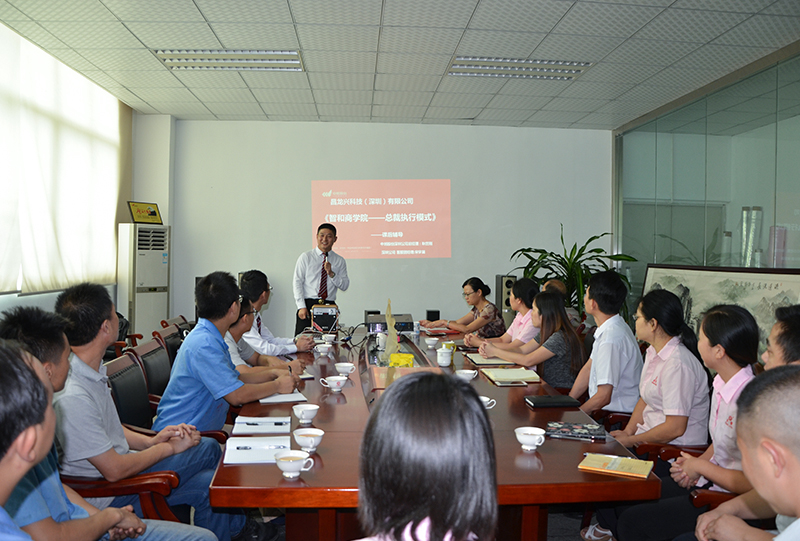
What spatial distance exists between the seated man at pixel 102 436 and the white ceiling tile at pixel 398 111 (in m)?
4.76

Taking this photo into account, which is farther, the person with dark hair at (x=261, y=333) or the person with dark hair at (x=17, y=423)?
the person with dark hair at (x=261, y=333)

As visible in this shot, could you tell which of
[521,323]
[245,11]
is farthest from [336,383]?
[245,11]

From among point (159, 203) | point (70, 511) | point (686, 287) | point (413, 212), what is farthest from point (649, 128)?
point (70, 511)

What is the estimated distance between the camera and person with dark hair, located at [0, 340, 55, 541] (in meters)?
0.98

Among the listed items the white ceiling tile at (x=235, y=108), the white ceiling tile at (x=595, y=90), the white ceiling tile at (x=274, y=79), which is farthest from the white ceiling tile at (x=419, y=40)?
the white ceiling tile at (x=235, y=108)

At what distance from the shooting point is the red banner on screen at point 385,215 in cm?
695

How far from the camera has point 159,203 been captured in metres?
6.70

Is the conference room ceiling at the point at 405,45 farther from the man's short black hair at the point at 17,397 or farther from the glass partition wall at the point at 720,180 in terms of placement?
the man's short black hair at the point at 17,397

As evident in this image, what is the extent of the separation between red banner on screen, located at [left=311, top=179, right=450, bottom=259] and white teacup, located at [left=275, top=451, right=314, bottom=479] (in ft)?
17.7

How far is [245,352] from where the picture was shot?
3.42m

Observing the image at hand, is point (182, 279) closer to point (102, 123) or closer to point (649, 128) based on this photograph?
point (102, 123)

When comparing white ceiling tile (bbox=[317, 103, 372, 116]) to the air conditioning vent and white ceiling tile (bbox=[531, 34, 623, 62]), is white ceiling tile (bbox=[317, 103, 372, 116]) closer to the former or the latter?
white ceiling tile (bbox=[531, 34, 623, 62])

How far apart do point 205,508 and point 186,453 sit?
0.75 feet

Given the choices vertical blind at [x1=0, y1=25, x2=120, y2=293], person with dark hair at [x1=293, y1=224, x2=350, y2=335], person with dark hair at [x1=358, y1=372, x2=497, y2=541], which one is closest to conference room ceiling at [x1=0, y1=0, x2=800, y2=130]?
vertical blind at [x1=0, y1=25, x2=120, y2=293]
